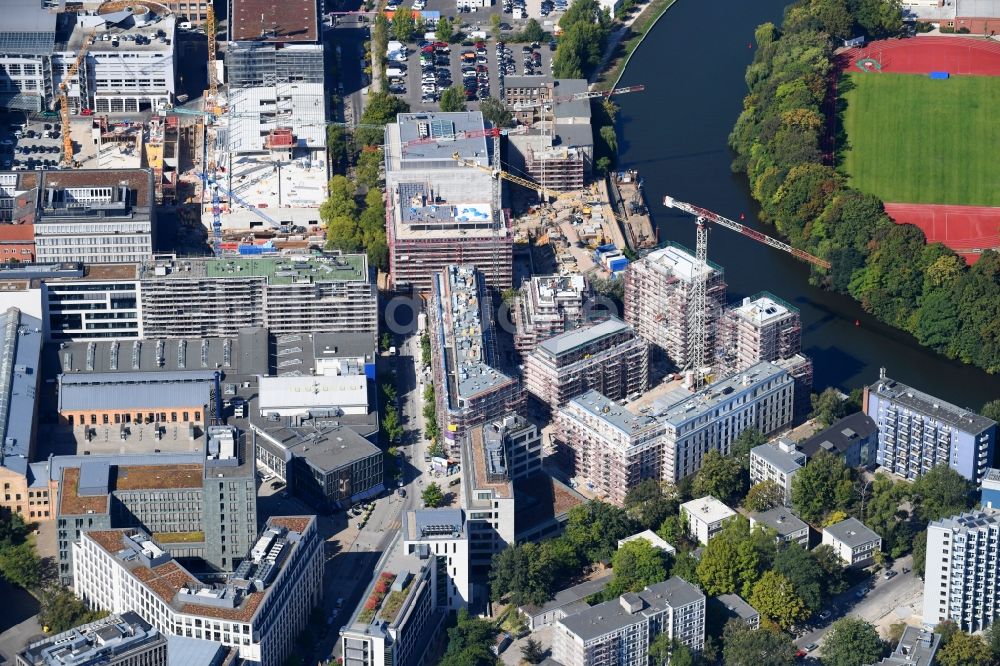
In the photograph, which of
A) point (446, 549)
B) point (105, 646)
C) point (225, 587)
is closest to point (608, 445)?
point (446, 549)

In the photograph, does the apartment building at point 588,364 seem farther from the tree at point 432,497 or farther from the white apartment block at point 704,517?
the white apartment block at point 704,517

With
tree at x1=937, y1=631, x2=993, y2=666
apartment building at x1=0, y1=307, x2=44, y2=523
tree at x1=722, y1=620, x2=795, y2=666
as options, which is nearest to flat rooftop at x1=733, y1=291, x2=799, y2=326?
tree at x1=722, y1=620, x2=795, y2=666

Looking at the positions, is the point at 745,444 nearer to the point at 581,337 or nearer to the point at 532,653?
the point at 581,337

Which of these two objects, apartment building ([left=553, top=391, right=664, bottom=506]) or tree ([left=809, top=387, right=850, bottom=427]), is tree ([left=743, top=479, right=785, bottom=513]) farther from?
tree ([left=809, top=387, right=850, bottom=427])

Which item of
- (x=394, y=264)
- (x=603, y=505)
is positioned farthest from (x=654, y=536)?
(x=394, y=264)

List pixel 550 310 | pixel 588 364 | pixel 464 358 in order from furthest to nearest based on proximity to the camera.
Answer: pixel 550 310, pixel 588 364, pixel 464 358

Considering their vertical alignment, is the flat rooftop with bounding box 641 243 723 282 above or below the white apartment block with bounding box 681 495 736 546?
above

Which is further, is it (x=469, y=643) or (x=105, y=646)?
(x=469, y=643)
